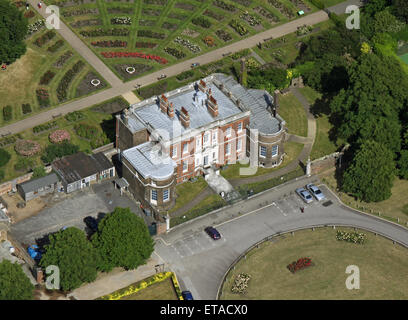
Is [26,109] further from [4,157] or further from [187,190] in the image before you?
[187,190]

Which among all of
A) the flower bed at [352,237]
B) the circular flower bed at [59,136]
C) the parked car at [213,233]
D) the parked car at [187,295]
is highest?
the circular flower bed at [59,136]

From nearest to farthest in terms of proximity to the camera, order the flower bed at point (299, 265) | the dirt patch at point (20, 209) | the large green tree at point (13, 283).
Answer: the large green tree at point (13, 283)
the flower bed at point (299, 265)
the dirt patch at point (20, 209)

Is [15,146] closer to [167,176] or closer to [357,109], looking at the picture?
[167,176]

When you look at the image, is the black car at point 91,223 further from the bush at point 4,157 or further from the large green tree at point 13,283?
the bush at point 4,157

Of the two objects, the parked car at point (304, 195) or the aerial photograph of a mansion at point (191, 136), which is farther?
the parked car at point (304, 195)

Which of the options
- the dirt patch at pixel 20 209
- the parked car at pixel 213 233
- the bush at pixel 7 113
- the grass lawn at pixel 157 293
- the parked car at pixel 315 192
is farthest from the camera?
the bush at pixel 7 113

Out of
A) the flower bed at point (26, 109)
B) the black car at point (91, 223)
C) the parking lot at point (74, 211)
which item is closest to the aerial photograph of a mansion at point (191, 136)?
the parking lot at point (74, 211)

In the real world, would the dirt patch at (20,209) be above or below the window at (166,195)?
below

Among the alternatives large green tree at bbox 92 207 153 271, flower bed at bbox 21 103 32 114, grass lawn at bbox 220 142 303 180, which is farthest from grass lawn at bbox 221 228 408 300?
flower bed at bbox 21 103 32 114

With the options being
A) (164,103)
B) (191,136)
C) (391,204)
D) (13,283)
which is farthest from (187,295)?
(391,204)
